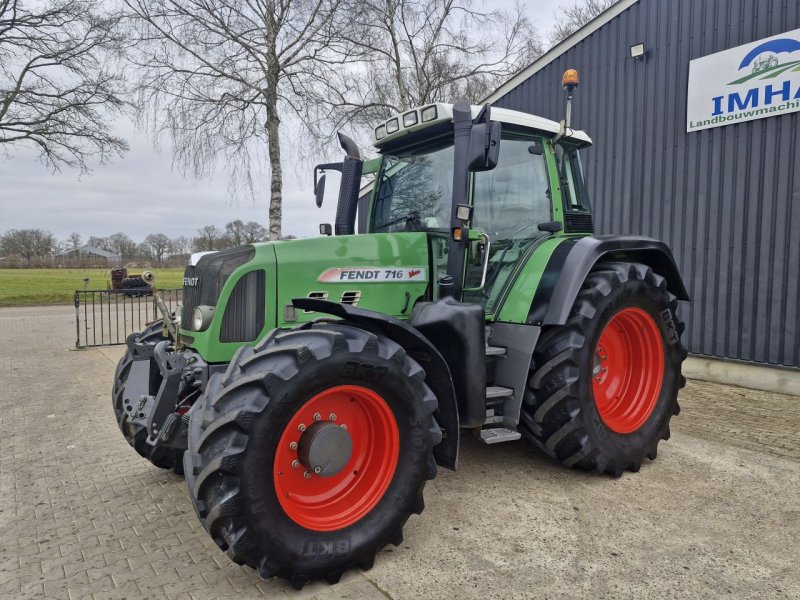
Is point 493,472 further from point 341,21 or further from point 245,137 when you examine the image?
point 341,21

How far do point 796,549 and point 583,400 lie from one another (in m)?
1.31

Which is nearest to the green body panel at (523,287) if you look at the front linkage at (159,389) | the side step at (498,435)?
the side step at (498,435)

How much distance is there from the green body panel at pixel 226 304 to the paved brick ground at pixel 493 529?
1008 mm

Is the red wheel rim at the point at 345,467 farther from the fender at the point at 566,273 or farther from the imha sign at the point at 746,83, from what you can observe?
the imha sign at the point at 746,83

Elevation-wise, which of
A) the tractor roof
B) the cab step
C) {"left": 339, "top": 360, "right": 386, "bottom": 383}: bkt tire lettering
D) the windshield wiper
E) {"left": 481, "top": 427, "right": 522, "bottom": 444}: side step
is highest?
the tractor roof

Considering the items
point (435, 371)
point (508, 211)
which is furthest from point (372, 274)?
point (508, 211)

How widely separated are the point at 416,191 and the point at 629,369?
84.0 inches

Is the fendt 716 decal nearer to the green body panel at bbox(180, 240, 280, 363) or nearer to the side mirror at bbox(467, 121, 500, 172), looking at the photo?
the green body panel at bbox(180, 240, 280, 363)

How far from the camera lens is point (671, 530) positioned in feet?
10.5

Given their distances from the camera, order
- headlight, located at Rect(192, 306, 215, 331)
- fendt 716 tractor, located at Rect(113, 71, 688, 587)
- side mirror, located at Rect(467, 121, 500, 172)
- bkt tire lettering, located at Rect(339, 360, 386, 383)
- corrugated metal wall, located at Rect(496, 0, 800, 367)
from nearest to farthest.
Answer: fendt 716 tractor, located at Rect(113, 71, 688, 587)
bkt tire lettering, located at Rect(339, 360, 386, 383)
side mirror, located at Rect(467, 121, 500, 172)
headlight, located at Rect(192, 306, 215, 331)
corrugated metal wall, located at Rect(496, 0, 800, 367)

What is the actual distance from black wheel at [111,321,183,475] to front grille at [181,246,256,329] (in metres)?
0.48

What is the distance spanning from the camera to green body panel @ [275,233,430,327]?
3.41 meters

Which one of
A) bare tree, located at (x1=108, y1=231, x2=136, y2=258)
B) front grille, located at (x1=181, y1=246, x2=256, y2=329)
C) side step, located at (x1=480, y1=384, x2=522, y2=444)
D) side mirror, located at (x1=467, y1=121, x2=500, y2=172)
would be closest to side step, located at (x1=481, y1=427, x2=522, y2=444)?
side step, located at (x1=480, y1=384, x2=522, y2=444)

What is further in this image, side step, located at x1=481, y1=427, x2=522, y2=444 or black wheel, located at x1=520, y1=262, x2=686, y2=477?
black wheel, located at x1=520, y1=262, x2=686, y2=477
